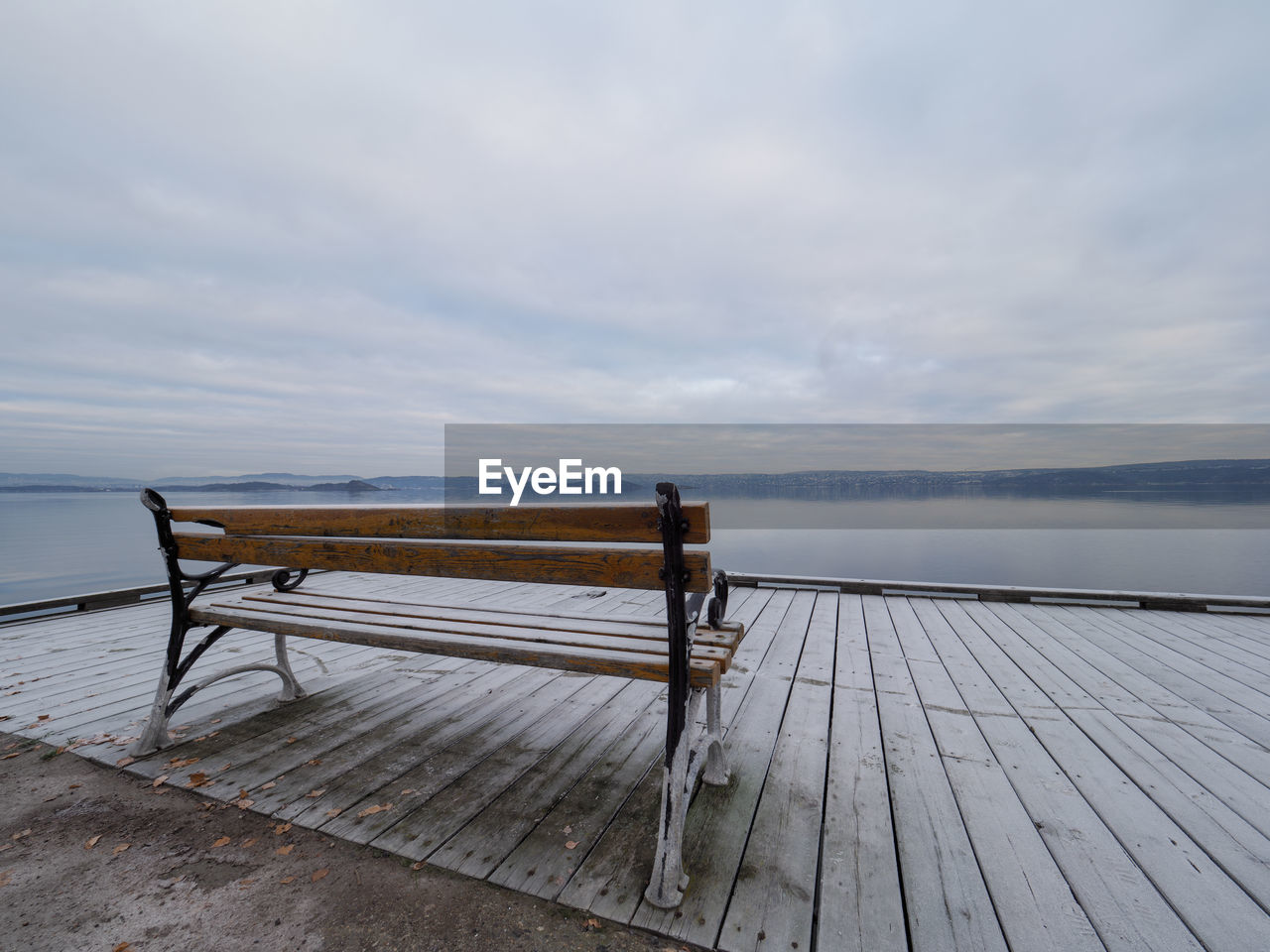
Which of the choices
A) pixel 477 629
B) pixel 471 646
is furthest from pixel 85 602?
pixel 471 646

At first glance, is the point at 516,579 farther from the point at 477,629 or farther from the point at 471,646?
the point at 477,629

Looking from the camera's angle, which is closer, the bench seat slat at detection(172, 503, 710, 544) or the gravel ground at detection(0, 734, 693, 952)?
the gravel ground at detection(0, 734, 693, 952)

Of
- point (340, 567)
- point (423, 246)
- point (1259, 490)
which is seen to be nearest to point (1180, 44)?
point (340, 567)

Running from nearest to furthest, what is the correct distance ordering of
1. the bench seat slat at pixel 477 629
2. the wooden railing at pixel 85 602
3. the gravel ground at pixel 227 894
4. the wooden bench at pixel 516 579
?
the gravel ground at pixel 227 894 → the wooden bench at pixel 516 579 → the bench seat slat at pixel 477 629 → the wooden railing at pixel 85 602

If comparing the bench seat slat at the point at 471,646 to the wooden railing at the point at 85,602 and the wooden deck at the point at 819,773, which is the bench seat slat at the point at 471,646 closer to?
the wooden deck at the point at 819,773

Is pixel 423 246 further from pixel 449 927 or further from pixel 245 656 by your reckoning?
pixel 449 927

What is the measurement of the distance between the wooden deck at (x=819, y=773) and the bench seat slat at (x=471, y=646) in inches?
20.9

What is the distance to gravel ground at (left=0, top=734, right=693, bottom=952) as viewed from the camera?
3.97 feet

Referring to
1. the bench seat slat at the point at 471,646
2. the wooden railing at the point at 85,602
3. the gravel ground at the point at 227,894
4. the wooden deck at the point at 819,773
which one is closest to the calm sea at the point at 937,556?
the wooden railing at the point at 85,602

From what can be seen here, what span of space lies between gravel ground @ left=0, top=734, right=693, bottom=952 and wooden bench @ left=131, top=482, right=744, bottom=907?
0.38 m

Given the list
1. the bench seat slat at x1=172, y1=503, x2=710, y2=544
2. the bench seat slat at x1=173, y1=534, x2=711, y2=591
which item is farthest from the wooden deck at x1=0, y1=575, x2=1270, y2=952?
the bench seat slat at x1=172, y1=503, x2=710, y2=544

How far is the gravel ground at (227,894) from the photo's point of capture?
3.97 feet

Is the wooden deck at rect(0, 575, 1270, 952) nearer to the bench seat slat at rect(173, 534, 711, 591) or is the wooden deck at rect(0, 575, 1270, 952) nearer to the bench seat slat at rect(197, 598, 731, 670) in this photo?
the bench seat slat at rect(197, 598, 731, 670)

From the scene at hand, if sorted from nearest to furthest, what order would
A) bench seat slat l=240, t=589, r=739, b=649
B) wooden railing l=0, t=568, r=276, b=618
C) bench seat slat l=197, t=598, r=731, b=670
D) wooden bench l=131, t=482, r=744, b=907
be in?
wooden bench l=131, t=482, r=744, b=907, bench seat slat l=197, t=598, r=731, b=670, bench seat slat l=240, t=589, r=739, b=649, wooden railing l=0, t=568, r=276, b=618
